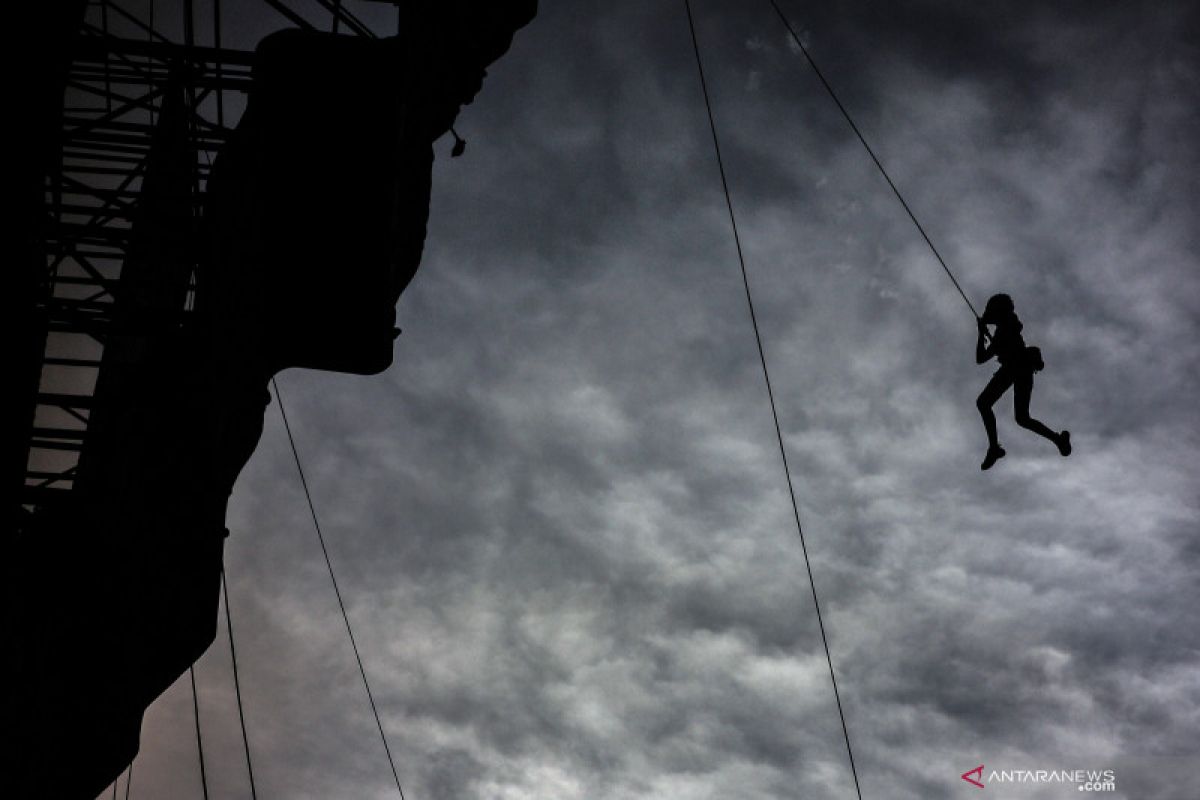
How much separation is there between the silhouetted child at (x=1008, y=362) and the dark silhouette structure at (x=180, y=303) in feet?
22.4

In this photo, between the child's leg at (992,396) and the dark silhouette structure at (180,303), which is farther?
the child's leg at (992,396)

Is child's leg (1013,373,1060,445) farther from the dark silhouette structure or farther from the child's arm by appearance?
the dark silhouette structure

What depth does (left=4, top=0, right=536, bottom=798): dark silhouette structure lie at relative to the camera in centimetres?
883

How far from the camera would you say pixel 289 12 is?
37.1 ft

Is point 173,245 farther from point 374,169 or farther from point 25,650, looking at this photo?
point 25,650

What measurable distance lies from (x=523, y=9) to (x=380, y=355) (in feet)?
16.2

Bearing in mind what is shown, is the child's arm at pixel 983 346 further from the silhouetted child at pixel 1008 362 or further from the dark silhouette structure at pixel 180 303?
the dark silhouette structure at pixel 180 303

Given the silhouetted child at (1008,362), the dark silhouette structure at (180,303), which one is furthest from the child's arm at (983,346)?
the dark silhouette structure at (180,303)

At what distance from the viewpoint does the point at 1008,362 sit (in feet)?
33.5

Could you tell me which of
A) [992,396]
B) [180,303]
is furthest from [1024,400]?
[180,303]

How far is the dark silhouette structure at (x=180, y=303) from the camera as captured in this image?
29.0 ft

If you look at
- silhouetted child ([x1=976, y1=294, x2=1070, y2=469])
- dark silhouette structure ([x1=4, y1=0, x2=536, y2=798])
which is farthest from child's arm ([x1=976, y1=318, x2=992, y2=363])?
dark silhouette structure ([x1=4, y1=0, x2=536, y2=798])

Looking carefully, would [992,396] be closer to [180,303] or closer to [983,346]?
[983,346]

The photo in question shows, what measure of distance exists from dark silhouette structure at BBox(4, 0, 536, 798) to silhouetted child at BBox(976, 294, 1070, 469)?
6.82m
